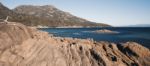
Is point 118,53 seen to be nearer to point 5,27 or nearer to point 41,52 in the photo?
point 41,52

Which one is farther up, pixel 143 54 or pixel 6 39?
pixel 6 39

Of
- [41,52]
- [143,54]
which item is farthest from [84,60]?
[143,54]

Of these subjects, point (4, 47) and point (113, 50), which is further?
point (113, 50)

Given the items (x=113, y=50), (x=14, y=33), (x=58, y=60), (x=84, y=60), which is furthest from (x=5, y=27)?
(x=113, y=50)

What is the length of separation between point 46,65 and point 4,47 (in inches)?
Answer: 182

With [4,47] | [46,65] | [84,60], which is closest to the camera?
[4,47]

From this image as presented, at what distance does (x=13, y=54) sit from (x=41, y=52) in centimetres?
310

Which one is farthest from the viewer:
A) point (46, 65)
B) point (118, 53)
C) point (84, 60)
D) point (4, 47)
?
point (118, 53)

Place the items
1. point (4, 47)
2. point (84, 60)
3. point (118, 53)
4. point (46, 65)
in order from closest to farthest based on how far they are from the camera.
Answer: point (4, 47)
point (46, 65)
point (84, 60)
point (118, 53)

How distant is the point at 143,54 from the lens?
3872 centimetres

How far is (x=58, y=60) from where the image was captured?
1081 inches

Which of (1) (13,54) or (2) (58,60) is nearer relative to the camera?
(1) (13,54)

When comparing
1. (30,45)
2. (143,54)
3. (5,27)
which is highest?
(5,27)

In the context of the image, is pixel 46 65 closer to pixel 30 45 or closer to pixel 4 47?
pixel 30 45
